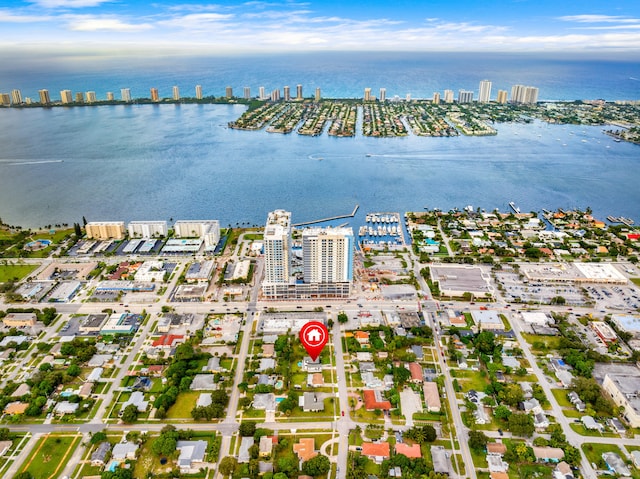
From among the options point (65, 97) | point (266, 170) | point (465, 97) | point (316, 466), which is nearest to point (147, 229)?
point (266, 170)

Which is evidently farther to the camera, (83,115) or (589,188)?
(83,115)

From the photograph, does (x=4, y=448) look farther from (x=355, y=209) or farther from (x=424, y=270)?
(x=355, y=209)

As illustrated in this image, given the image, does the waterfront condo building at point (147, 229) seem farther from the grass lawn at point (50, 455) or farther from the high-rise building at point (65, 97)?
the high-rise building at point (65, 97)

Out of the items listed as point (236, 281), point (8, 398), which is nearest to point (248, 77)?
point (236, 281)

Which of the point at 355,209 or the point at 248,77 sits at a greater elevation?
the point at 248,77

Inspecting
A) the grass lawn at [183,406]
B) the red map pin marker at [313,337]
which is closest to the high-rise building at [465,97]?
the red map pin marker at [313,337]

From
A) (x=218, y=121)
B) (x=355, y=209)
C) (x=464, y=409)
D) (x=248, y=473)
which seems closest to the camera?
(x=248, y=473)

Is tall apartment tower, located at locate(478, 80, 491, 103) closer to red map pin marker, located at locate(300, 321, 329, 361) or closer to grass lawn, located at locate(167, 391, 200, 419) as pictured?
red map pin marker, located at locate(300, 321, 329, 361)
